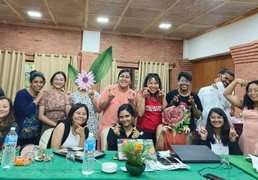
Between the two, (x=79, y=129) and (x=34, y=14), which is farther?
(x=34, y=14)

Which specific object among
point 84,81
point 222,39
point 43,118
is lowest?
point 43,118

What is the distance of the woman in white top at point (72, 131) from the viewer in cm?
200

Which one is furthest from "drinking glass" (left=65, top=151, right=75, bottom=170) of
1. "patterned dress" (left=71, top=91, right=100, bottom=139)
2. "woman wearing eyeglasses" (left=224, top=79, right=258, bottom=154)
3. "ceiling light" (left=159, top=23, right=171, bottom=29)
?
"ceiling light" (left=159, top=23, right=171, bottom=29)

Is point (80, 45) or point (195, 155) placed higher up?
point (80, 45)

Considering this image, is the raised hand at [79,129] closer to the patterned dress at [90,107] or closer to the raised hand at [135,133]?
the raised hand at [135,133]

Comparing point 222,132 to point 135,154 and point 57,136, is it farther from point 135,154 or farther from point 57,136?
point 57,136

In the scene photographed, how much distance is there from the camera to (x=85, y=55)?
542 centimetres

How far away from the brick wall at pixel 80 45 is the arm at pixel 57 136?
138 inches

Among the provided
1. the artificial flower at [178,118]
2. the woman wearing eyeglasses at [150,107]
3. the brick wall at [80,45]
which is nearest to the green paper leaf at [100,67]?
the woman wearing eyeglasses at [150,107]

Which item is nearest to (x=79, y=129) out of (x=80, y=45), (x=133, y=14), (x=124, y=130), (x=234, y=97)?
(x=124, y=130)

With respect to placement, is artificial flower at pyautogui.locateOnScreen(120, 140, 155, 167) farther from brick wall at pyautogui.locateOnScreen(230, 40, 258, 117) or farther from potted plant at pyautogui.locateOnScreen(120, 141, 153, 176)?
brick wall at pyautogui.locateOnScreen(230, 40, 258, 117)

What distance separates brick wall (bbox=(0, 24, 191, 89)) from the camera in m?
5.31

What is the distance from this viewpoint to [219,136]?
2174 mm

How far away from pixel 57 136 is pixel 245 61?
331 cm
